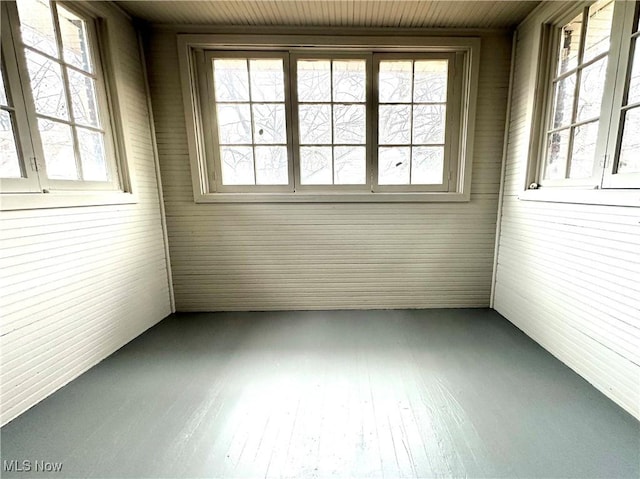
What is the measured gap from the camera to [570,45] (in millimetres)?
1894

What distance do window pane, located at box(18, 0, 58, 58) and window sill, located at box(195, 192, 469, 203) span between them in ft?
4.16

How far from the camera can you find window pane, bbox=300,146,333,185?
8.13 feet

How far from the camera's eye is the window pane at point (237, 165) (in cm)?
248

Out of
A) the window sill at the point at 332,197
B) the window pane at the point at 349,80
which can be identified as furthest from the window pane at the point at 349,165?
the window pane at the point at 349,80

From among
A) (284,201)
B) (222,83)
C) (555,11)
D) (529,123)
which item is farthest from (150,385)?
(555,11)

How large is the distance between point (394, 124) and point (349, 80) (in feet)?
1.81

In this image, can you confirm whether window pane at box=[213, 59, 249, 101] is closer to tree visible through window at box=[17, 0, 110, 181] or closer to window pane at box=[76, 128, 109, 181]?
tree visible through window at box=[17, 0, 110, 181]

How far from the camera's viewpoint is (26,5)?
1.50 meters

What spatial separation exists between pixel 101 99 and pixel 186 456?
7.75 feet

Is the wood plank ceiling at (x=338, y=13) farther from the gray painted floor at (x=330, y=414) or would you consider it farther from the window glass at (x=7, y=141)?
the gray painted floor at (x=330, y=414)

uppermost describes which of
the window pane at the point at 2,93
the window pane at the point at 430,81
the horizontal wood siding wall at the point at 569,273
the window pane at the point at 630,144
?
the window pane at the point at 430,81

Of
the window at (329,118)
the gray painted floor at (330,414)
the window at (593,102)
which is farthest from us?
the window at (329,118)

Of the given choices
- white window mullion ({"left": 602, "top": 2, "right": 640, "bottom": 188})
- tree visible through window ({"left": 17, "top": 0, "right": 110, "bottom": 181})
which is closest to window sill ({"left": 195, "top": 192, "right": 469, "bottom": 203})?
tree visible through window ({"left": 17, "top": 0, "right": 110, "bottom": 181})

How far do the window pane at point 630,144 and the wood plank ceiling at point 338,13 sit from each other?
116cm
